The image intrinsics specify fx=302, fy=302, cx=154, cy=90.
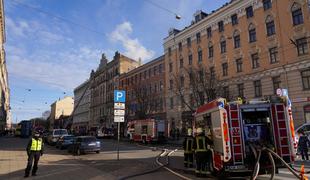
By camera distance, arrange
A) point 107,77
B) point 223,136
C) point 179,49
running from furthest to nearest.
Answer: point 107,77, point 179,49, point 223,136

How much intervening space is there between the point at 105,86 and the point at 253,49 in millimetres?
56916

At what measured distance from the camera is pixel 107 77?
84625mm

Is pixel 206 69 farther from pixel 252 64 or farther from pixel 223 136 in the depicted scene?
pixel 223 136

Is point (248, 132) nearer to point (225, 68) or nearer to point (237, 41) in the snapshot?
point (237, 41)

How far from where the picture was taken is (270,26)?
109ft

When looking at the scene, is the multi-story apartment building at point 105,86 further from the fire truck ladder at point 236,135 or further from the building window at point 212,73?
the fire truck ladder at point 236,135

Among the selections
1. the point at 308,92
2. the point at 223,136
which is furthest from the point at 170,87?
the point at 223,136

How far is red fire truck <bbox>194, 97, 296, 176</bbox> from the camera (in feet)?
32.6

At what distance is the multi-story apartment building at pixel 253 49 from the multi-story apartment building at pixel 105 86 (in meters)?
30.2

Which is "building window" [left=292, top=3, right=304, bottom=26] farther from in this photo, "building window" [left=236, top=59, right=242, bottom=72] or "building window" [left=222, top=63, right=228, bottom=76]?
"building window" [left=222, top=63, right=228, bottom=76]

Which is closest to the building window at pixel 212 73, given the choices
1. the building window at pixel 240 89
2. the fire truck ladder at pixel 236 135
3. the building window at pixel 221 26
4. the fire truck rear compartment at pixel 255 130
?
the building window at pixel 240 89

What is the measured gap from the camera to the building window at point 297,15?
1185 inches

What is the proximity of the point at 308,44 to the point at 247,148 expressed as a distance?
76.4 feet

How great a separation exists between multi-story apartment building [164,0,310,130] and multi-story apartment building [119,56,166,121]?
529 cm
